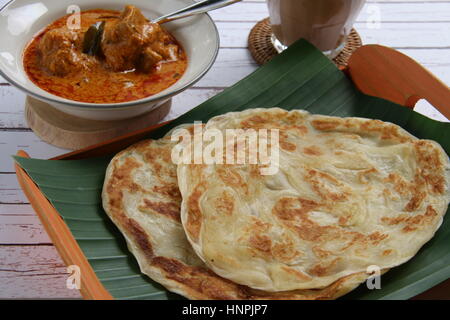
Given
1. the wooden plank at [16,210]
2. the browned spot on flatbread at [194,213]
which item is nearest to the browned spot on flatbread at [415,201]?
the browned spot on flatbread at [194,213]

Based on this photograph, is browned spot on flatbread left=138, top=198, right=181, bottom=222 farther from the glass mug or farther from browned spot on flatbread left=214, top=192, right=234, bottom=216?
the glass mug

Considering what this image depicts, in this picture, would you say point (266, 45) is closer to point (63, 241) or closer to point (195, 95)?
point (195, 95)

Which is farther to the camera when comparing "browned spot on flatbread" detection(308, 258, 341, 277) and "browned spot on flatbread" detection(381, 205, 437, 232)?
"browned spot on flatbread" detection(381, 205, 437, 232)

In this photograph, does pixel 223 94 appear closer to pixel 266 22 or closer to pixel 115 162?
pixel 115 162

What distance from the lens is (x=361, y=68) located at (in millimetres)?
3445

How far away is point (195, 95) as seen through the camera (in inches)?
151

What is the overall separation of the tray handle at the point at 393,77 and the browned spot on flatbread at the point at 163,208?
158 centimetres

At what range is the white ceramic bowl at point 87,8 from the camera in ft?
9.65

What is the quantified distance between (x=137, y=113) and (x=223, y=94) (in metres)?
0.53

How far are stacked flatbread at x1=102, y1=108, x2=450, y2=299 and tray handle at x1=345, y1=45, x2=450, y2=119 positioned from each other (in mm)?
434

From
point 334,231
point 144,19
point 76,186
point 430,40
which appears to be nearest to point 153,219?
point 76,186

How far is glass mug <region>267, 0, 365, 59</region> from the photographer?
11.9ft

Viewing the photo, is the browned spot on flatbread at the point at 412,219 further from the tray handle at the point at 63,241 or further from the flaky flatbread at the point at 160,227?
the tray handle at the point at 63,241

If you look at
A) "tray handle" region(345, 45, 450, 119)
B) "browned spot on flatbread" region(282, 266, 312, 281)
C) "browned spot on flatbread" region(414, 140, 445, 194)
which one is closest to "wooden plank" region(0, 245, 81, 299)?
"browned spot on flatbread" region(282, 266, 312, 281)
